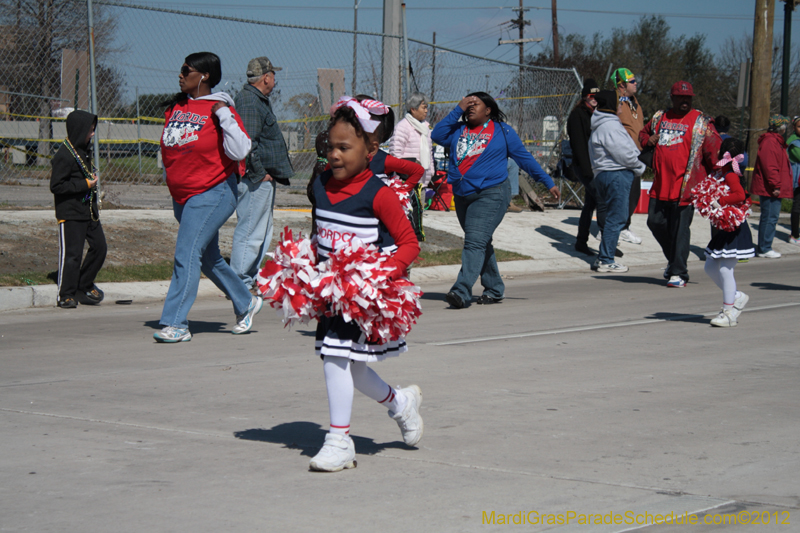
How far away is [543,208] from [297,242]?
44.3 feet

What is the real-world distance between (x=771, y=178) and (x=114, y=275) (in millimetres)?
10479

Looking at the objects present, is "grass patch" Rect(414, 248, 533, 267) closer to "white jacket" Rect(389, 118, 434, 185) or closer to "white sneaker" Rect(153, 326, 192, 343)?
"white jacket" Rect(389, 118, 434, 185)

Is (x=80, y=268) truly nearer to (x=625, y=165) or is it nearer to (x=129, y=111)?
(x=129, y=111)

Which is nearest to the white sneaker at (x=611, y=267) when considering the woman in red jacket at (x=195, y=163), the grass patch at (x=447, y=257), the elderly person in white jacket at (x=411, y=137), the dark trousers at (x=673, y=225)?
the grass patch at (x=447, y=257)

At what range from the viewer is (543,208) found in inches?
669

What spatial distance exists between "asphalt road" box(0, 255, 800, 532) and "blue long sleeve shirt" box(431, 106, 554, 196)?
1.71 metres

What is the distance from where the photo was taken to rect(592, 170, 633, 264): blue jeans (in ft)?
39.3

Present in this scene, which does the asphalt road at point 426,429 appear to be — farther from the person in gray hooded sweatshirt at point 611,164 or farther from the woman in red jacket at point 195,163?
the person in gray hooded sweatshirt at point 611,164

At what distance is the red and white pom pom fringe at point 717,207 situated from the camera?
303 inches

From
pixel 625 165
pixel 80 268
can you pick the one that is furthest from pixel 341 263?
pixel 625 165

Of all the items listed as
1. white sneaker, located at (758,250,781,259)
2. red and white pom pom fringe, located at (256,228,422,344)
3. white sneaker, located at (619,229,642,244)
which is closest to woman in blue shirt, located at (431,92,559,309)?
red and white pom pom fringe, located at (256,228,422,344)

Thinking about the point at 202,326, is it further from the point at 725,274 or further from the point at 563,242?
the point at 563,242

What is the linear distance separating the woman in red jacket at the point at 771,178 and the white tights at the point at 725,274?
743 centimetres

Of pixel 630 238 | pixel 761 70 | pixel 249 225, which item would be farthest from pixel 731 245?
pixel 761 70
